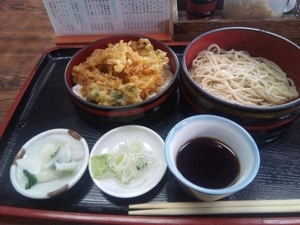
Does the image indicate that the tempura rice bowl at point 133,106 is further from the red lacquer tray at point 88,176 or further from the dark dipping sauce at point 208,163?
the dark dipping sauce at point 208,163

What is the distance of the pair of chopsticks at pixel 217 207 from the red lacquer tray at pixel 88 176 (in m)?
0.02

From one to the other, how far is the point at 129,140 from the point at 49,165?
1.08 ft

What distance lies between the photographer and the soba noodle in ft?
3.93

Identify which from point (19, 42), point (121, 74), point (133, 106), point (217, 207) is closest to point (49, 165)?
point (133, 106)

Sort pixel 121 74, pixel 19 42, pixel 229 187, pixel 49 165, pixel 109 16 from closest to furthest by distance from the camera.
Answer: pixel 229 187
pixel 49 165
pixel 121 74
pixel 109 16
pixel 19 42

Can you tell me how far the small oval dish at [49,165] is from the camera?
981 mm

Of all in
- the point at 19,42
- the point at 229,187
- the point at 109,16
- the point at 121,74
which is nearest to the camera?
the point at 229,187

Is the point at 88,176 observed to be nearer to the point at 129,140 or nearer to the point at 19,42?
the point at 129,140

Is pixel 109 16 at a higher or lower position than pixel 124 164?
higher

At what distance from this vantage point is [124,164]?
1.04m

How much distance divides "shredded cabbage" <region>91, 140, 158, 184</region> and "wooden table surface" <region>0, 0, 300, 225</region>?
1.94ft

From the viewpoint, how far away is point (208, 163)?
101 cm

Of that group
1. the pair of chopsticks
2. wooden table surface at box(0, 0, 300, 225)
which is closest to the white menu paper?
wooden table surface at box(0, 0, 300, 225)

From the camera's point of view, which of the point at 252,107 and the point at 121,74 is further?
the point at 121,74
